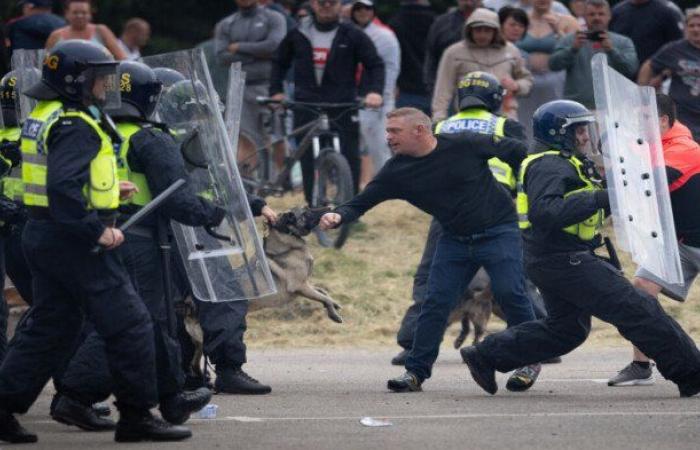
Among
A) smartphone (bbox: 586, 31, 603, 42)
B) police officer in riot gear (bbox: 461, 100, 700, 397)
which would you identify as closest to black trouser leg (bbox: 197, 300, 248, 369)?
police officer in riot gear (bbox: 461, 100, 700, 397)

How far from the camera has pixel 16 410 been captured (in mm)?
8977

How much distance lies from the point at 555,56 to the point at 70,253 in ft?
26.0

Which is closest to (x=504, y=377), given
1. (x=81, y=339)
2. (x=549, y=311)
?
(x=549, y=311)

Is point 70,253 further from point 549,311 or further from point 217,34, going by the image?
point 217,34

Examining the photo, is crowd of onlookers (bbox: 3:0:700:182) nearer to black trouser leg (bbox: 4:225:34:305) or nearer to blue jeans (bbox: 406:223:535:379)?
black trouser leg (bbox: 4:225:34:305)

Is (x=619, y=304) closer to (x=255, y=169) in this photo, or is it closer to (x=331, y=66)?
(x=331, y=66)

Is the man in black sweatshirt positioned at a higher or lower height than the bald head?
lower

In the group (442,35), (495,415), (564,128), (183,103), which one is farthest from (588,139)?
(442,35)

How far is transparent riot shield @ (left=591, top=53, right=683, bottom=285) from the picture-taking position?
995 centimetres

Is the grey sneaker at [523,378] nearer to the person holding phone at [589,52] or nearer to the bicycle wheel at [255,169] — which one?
the person holding phone at [589,52]

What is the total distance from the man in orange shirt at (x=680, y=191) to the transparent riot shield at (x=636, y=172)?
0.57m

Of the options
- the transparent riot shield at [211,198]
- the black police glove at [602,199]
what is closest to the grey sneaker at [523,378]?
the black police glove at [602,199]

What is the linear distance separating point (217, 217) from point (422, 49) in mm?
9267

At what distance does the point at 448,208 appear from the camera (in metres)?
11.1
